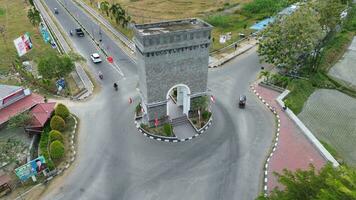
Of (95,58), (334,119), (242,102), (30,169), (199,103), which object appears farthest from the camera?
(95,58)

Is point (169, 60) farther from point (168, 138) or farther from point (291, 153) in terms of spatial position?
point (291, 153)

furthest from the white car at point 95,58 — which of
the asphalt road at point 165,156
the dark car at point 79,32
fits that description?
the dark car at point 79,32

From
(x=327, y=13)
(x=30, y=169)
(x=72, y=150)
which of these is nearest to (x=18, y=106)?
(x=72, y=150)

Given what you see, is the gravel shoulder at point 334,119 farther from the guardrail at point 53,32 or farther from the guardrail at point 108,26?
the guardrail at point 53,32

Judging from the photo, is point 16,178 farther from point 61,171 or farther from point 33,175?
point 61,171

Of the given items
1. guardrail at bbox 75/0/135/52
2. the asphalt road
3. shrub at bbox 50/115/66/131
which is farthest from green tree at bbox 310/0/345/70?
shrub at bbox 50/115/66/131

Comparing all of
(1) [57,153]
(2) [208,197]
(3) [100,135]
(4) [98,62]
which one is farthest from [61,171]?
(4) [98,62]
